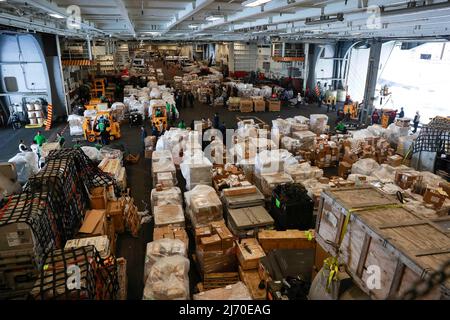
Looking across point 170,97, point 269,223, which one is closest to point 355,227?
point 269,223

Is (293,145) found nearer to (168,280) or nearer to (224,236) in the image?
(224,236)

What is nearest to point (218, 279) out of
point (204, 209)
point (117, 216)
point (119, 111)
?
point (204, 209)

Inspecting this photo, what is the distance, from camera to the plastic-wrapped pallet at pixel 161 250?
512cm

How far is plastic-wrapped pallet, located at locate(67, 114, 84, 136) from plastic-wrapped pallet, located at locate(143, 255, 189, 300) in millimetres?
11992

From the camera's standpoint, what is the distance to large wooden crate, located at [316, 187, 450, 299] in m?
2.79

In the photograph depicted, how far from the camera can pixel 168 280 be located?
14.8 feet

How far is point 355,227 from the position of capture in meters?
3.45

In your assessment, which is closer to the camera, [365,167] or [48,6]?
[48,6]

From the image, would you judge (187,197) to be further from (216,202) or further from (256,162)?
(256,162)

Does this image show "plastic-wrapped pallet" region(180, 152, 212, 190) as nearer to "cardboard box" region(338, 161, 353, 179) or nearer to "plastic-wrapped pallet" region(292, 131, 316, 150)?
"cardboard box" region(338, 161, 353, 179)

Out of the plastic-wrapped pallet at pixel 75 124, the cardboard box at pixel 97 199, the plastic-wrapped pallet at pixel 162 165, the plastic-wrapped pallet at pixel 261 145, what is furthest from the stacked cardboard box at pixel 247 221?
the plastic-wrapped pallet at pixel 75 124

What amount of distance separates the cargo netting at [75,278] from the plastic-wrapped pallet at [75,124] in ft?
37.9

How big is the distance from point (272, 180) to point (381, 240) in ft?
16.3

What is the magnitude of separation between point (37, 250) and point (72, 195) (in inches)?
72.8
